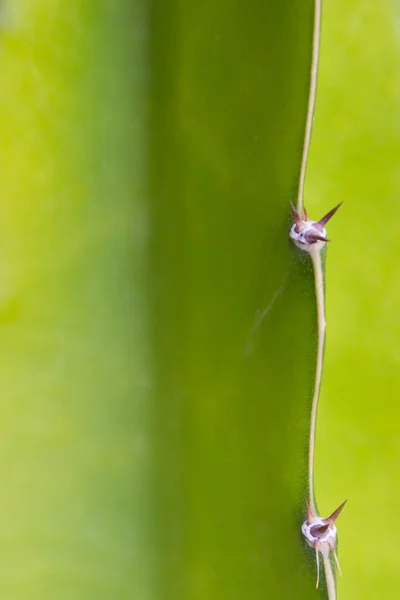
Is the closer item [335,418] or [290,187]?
[290,187]

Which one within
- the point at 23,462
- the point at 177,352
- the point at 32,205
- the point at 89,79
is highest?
the point at 89,79

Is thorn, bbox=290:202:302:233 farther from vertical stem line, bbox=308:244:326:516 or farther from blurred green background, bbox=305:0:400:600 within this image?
blurred green background, bbox=305:0:400:600

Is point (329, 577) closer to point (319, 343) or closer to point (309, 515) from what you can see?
point (309, 515)

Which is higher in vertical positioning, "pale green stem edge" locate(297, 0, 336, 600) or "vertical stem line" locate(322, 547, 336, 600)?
"pale green stem edge" locate(297, 0, 336, 600)

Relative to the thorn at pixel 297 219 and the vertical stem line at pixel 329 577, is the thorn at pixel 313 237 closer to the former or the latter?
the thorn at pixel 297 219

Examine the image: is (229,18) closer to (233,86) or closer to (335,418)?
(233,86)

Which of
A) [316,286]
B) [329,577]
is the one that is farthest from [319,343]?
[329,577]

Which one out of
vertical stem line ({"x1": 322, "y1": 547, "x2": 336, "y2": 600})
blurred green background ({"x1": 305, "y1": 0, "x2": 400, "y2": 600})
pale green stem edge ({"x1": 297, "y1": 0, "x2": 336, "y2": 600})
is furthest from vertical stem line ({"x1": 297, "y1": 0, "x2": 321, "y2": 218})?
vertical stem line ({"x1": 322, "y1": 547, "x2": 336, "y2": 600})

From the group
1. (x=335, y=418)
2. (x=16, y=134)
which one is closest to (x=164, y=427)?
(x=335, y=418)
